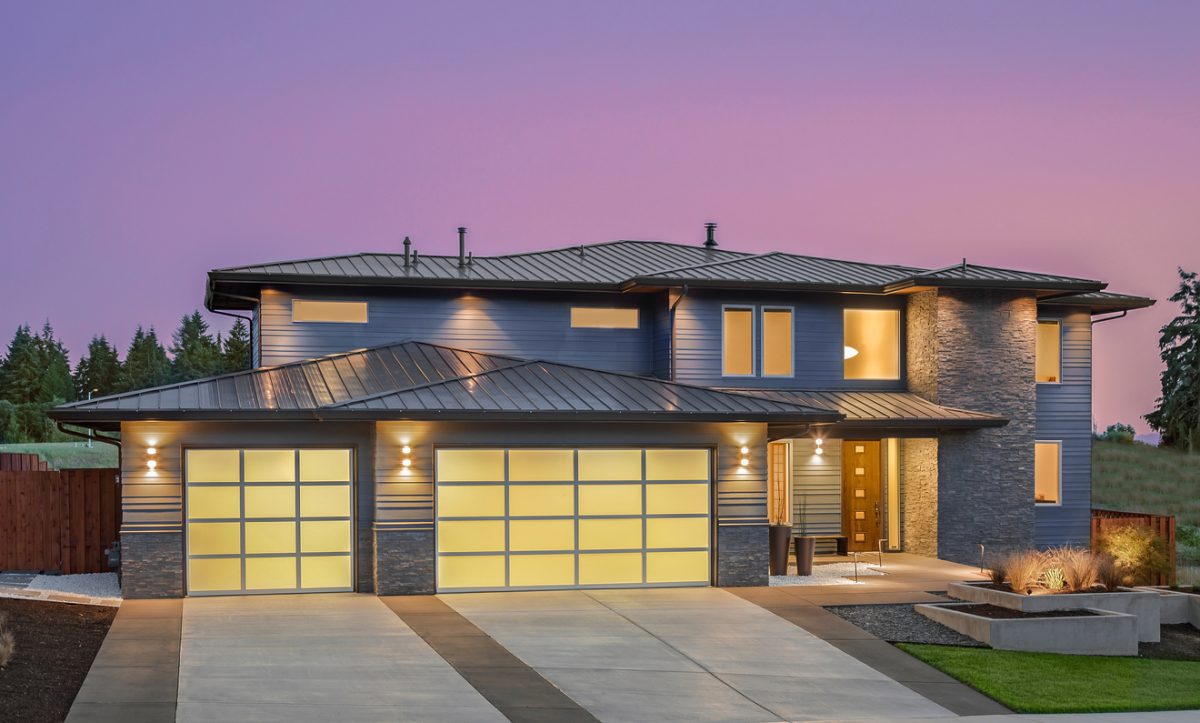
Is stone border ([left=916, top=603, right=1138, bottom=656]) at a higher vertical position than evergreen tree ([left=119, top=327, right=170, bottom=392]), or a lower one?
lower

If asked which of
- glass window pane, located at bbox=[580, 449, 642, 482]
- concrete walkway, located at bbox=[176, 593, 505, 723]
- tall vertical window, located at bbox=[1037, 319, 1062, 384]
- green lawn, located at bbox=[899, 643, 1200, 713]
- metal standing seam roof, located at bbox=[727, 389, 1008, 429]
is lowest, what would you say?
green lawn, located at bbox=[899, 643, 1200, 713]

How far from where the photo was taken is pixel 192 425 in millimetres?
19031

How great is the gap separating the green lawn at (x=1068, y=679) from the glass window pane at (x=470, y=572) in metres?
6.98

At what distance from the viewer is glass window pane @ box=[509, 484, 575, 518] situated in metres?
20.2

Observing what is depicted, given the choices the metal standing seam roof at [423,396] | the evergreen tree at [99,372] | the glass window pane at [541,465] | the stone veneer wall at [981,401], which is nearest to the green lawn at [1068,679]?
the metal standing seam roof at [423,396]

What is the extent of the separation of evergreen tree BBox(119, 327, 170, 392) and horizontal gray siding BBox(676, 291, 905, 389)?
83.7m

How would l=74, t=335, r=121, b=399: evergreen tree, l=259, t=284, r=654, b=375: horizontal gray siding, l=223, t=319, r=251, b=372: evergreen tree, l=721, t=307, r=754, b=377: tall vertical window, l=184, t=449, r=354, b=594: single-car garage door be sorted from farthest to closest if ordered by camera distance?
1. l=74, t=335, r=121, b=399: evergreen tree
2. l=223, t=319, r=251, b=372: evergreen tree
3. l=721, t=307, r=754, b=377: tall vertical window
4. l=259, t=284, r=654, b=375: horizontal gray siding
5. l=184, t=449, r=354, b=594: single-car garage door

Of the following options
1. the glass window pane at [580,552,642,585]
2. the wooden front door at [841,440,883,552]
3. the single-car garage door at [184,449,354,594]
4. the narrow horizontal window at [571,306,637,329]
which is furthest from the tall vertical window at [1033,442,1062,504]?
the single-car garage door at [184,449,354,594]

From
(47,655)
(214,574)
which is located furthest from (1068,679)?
(214,574)

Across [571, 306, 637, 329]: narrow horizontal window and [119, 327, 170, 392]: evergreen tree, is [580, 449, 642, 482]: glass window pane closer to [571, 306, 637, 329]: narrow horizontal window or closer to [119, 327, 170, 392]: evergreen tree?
[571, 306, 637, 329]: narrow horizontal window

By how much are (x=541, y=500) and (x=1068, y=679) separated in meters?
8.71

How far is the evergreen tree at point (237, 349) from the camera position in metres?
76.4

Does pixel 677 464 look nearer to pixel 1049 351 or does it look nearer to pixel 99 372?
pixel 1049 351

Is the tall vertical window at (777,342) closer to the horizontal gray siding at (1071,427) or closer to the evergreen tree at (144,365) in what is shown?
the horizontal gray siding at (1071,427)
